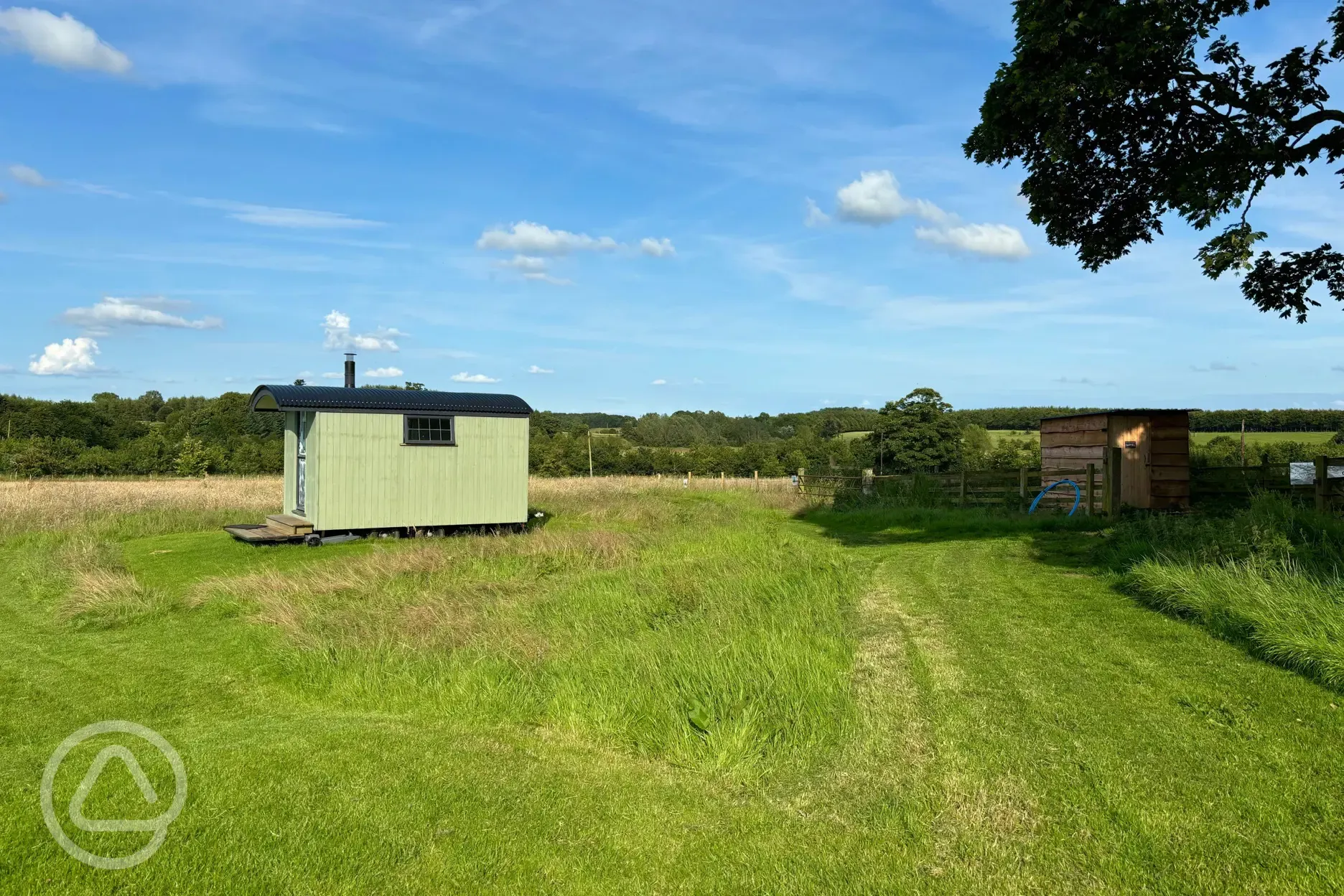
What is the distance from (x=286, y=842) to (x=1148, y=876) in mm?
3950

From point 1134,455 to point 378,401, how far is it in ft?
53.5

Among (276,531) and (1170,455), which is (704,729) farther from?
(1170,455)

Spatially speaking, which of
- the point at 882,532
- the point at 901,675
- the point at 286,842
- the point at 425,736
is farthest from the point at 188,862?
the point at 882,532

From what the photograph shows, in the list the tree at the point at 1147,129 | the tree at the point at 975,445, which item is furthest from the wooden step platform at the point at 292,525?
the tree at the point at 975,445

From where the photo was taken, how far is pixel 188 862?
12.6ft

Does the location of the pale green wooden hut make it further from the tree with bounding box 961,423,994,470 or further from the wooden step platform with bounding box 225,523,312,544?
the tree with bounding box 961,423,994,470

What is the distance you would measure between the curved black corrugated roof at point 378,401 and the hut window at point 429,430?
221mm

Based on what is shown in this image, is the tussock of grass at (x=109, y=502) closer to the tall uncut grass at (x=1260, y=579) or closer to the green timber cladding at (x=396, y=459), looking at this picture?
the green timber cladding at (x=396, y=459)

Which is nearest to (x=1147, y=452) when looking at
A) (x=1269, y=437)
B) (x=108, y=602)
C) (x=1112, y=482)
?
(x=1112, y=482)

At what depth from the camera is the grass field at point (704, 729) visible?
386 cm

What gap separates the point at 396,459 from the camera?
1827 centimetres

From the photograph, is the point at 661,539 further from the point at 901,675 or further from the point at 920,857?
the point at 920,857

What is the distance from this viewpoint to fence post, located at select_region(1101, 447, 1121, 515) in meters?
14.7

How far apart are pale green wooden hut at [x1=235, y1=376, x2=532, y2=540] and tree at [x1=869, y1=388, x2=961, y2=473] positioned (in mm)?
40125
